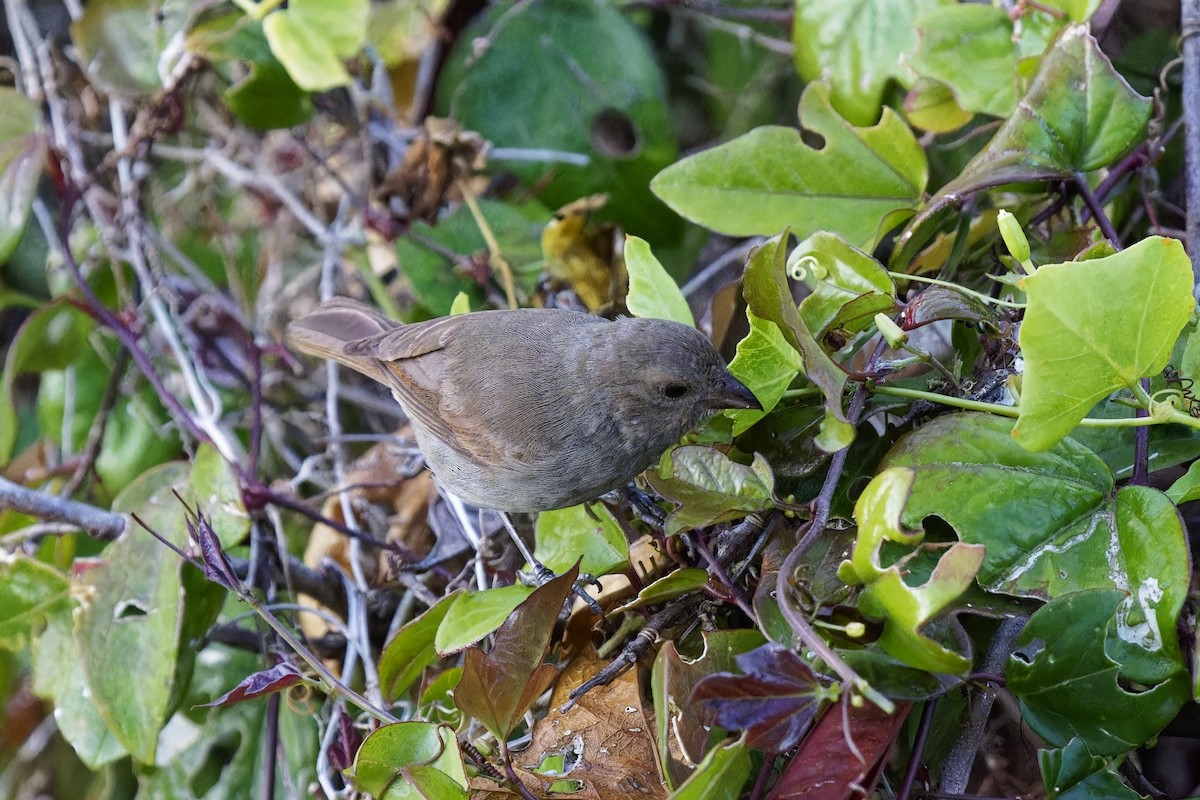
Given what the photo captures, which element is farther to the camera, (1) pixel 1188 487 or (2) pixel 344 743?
(2) pixel 344 743

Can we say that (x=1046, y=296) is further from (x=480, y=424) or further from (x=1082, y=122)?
(x=480, y=424)

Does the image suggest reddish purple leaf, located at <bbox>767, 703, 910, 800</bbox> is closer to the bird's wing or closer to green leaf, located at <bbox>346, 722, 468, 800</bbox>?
green leaf, located at <bbox>346, 722, 468, 800</bbox>

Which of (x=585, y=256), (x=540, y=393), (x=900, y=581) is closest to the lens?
(x=900, y=581)

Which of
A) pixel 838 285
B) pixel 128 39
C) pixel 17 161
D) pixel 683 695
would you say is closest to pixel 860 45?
pixel 838 285

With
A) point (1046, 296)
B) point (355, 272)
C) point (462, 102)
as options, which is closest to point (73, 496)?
point (355, 272)

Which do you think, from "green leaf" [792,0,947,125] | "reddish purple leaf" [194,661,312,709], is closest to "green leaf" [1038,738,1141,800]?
"reddish purple leaf" [194,661,312,709]

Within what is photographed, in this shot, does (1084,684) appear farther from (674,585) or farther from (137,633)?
(137,633)
